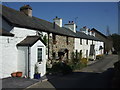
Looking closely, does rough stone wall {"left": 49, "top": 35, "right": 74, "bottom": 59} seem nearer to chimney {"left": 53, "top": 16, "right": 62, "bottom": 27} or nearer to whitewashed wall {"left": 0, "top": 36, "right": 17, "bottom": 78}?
chimney {"left": 53, "top": 16, "right": 62, "bottom": 27}

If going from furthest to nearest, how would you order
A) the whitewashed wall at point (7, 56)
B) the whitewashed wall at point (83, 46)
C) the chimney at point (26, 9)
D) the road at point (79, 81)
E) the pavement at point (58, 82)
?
the whitewashed wall at point (83, 46) → the chimney at point (26, 9) → the whitewashed wall at point (7, 56) → the road at point (79, 81) → the pavement at point (58, 82)

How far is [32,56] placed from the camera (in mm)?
13203

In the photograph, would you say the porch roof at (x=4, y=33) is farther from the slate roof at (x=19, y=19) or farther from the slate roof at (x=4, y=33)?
the slate roof at (x=19, y=19)

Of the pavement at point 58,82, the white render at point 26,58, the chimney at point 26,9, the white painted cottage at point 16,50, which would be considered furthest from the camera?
the chimney at point 26,9

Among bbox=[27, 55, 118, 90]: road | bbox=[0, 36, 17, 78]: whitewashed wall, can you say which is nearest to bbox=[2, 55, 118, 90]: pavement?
bbox=[27, 55, 118, 90]: road

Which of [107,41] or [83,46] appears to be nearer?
[83,46]

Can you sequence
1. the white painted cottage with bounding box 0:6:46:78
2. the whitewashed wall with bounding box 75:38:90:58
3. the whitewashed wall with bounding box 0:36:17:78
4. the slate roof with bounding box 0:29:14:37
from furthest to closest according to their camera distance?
the whitewashed wall with bounding box 75:38:90:58 → the white painted cottage with bounding box 0:6:46:78 → the whitewashed wall with bounding box 0:36:17:78 → the slate roof with bounding box 0:29:14:37

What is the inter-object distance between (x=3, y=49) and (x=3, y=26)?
2172 millimetres

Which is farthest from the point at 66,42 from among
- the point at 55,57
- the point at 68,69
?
the point at 68,69

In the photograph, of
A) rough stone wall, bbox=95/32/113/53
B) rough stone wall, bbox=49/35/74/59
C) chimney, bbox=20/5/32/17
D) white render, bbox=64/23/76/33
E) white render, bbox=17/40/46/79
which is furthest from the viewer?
rough stone wall, bbox=95/32/113/53

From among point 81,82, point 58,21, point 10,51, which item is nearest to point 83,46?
point 58,21

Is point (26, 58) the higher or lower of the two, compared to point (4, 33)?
lower

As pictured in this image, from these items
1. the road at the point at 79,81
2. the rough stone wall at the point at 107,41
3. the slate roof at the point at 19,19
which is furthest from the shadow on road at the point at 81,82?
the rough stone wall at the point at 107,41

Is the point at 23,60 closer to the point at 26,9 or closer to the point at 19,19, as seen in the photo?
the point at 19,19
